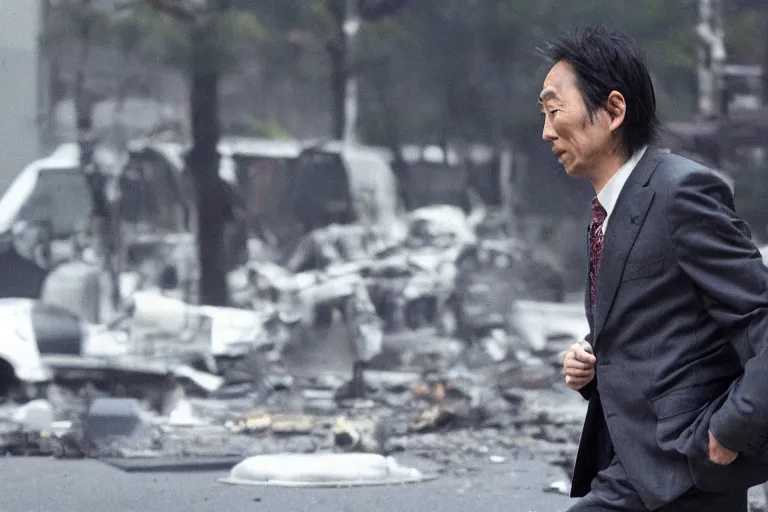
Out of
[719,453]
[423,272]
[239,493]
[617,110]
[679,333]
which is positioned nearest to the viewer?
[719,453]

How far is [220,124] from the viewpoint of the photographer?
21.7 ft

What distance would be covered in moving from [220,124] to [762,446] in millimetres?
4818

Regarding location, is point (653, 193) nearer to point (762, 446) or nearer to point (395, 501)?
point (762, 446)

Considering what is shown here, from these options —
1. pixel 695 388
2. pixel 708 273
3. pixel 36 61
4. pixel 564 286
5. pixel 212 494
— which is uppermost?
pixel 36 61

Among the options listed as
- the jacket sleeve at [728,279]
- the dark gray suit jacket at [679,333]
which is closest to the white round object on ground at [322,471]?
the dark gray suit jacket at [679,333]

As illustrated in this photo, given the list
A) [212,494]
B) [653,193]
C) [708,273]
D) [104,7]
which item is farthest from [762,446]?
[104,7]

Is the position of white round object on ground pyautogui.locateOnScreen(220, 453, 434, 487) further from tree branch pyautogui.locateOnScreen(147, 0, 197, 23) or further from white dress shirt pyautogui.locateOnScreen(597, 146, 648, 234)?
white dress shirt pyautogui.locateOnScreen(597, 146, 648, 234)

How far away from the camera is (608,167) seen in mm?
2436

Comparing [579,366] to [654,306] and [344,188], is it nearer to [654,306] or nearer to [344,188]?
[654,306]

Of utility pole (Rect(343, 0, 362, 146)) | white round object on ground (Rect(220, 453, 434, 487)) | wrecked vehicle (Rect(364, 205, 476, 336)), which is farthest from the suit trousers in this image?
utility pole (Rect(343, 0, 362, 146))

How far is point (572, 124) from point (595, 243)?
0.80 feet

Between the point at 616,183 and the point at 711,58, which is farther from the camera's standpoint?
the point at 711,58

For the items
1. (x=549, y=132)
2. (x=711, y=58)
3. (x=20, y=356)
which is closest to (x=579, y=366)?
(x=549, y=132)

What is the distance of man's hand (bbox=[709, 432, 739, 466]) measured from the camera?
2.17 metres
